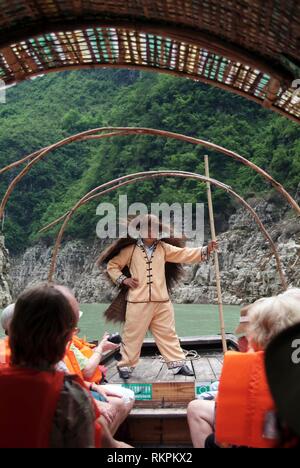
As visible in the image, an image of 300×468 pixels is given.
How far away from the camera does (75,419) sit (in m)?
1.24

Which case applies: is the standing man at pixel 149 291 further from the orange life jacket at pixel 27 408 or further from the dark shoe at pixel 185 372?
the orange life jacket at pixel 27 408

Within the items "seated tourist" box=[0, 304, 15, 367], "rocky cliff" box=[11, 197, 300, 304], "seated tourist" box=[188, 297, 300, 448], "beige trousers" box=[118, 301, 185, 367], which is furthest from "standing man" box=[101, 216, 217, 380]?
"rocky cliff" box=[11, 197, 300, 304]

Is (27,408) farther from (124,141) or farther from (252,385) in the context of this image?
(124,141)

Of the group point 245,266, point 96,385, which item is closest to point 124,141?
point 245,266

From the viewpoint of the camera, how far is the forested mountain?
28.0 m

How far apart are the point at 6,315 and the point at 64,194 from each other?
37.5m

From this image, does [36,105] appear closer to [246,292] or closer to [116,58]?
[246,292]

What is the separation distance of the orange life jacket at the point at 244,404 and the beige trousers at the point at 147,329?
7.82ft

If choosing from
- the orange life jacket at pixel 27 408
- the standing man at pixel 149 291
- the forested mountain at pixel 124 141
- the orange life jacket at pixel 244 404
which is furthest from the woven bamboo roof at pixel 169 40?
the forested mountain at pixel 124 141

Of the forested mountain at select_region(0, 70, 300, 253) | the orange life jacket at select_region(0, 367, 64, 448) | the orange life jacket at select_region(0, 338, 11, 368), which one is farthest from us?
the forested mountain at select_region(0, 70, 300, 253)

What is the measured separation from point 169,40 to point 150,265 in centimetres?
214

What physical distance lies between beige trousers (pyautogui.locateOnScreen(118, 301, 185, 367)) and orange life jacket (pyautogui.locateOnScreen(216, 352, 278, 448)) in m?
2.38

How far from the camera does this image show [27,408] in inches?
47.3

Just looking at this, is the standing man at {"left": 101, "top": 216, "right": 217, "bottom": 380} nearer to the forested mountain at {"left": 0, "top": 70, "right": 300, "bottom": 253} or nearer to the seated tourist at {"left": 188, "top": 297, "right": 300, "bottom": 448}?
the seated tourist at {"left": 188, "top": 297, "right": 300, "bottom": 448}
